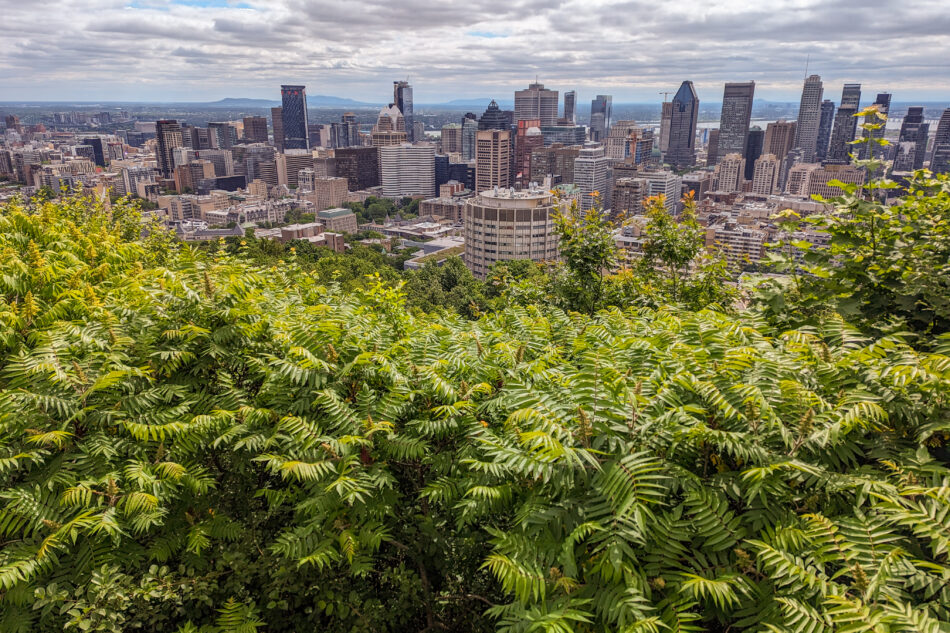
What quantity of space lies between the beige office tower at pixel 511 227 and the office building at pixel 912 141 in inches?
5643

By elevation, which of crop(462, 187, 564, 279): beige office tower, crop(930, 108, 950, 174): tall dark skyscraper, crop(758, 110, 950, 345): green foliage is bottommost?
crop(462, 187, 564, 279): beige office tower

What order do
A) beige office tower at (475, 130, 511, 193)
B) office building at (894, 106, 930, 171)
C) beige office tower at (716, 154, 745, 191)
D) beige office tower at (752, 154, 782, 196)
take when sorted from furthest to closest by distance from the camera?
beige office tower at (716, 154, 745, 191), beige office tower at (752, 154, 782, 196), beige office tower at (475, 130, 511, 193), office building at (894, 106, 930, 171)

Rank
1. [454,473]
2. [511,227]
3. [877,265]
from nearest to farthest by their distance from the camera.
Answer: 1. [454,473]
2. [877,265]
3. [511,227]

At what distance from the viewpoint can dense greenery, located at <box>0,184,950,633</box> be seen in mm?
3520

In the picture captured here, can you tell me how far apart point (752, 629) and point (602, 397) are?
5.57ft

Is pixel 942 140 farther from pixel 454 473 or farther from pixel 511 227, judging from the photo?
pixel 454 473

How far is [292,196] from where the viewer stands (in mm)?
187625

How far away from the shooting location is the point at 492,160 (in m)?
190

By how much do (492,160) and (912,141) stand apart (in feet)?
456

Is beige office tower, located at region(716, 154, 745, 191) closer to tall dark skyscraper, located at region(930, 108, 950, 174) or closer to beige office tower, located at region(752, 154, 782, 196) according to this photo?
beige office tower, located at region(752, 154, 782, 196)

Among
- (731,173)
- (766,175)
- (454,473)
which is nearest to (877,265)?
(454,473)

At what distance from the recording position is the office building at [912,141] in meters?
173

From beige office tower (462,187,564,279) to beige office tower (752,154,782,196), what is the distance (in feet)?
485

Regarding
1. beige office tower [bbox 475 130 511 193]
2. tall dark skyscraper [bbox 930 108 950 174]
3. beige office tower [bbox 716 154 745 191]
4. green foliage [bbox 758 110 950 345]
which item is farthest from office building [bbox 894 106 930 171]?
green foliage [bbox 758 110 950 345]
